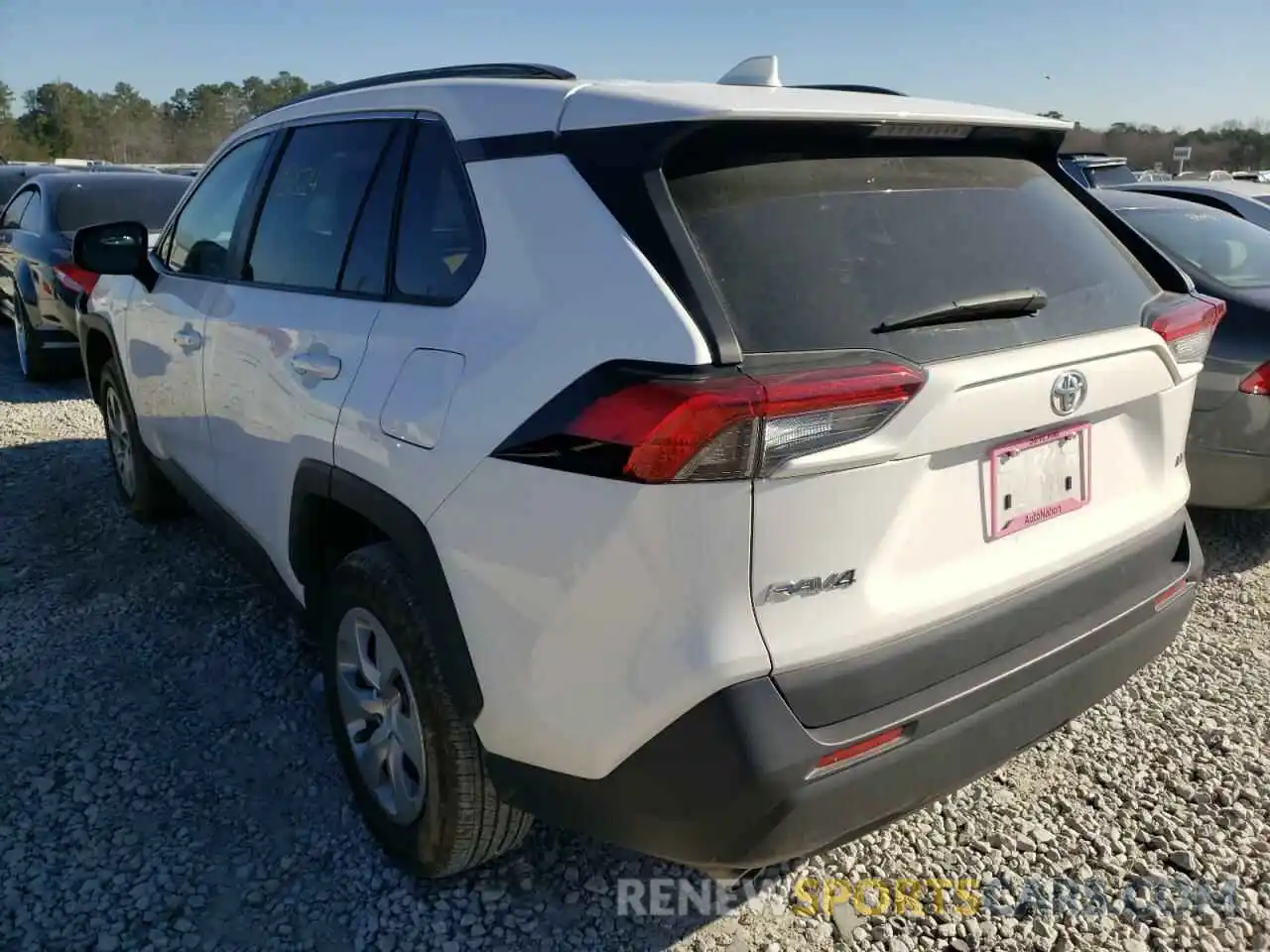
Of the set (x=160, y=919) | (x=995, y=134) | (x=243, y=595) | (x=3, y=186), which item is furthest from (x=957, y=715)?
(x=3, y=186)

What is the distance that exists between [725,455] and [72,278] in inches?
277

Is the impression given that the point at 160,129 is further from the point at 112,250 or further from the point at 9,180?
the point at 112,250

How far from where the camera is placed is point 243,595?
3.95 m

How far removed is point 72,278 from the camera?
7156mm

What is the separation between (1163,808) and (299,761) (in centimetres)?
239

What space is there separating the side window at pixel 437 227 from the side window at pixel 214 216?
1.16 m

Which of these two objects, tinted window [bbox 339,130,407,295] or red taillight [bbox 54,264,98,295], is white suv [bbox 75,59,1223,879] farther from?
red taillight [bbox 54,264,98,295]

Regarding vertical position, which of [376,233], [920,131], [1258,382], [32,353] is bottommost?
[32,353]

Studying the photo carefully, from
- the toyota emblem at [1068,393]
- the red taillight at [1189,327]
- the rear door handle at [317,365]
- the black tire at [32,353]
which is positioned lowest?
the black tire at [32,353]

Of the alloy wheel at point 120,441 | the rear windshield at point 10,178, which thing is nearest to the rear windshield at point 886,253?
the alloy wheel at point 120,441

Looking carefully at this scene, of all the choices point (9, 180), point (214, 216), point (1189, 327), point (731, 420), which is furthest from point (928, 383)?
point (9, 180)

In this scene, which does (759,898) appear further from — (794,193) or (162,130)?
(162,130)

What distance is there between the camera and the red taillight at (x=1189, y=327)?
7.39 feet

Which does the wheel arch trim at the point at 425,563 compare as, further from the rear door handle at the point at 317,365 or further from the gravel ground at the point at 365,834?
the gravel ground at the point at 365,834
